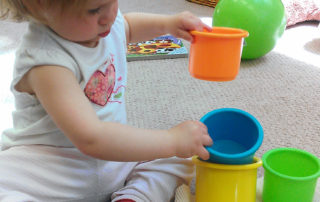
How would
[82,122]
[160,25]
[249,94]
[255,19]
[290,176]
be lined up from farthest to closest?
[255,19] → [249,94] → [160,25] → [290,176] → [82,122]

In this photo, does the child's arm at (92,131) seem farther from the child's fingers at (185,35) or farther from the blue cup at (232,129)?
the child's fingers at (185,35)

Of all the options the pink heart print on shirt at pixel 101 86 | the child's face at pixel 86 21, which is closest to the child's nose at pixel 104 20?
the child's face at pixel 86 21

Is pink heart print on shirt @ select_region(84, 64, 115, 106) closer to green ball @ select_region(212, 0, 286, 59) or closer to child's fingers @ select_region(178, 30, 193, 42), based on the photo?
child's fingers @ select_region(178, 30, 193, 42)

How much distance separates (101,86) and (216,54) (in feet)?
0.76

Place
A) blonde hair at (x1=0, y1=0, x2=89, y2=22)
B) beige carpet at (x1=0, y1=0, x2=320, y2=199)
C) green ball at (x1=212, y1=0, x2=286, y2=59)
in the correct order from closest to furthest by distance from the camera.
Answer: blonde hair at (x1=0, y1=0, x2=89, y2=22) → beige carpet at (x1=0, y1=0, x2=320, y2=199) → green ball at (x1=212, y1=0, x2=286, y2=59)

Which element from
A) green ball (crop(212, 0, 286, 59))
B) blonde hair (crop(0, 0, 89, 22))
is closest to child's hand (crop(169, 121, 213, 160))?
blonde hair (crop(0, 0, 89, 22))

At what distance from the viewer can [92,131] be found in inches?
21.1

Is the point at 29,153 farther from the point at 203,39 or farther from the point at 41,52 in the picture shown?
the point at 203,39

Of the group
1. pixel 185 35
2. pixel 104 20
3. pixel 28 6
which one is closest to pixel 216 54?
pixel 185 35

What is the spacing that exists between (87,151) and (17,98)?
22cm

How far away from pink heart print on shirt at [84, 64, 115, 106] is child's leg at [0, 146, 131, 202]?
0.11 metres

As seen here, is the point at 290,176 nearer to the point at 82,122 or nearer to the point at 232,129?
the point at 232,129

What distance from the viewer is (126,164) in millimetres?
749

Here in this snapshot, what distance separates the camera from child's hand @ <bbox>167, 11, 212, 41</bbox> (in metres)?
0.73
